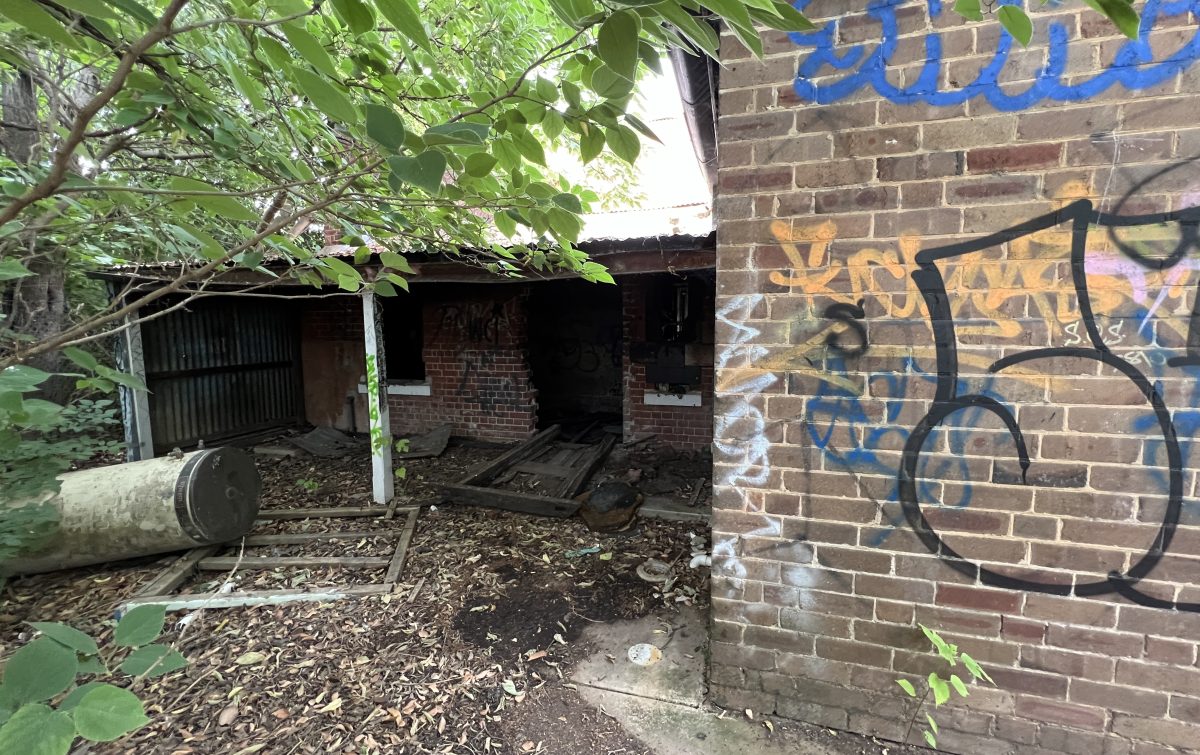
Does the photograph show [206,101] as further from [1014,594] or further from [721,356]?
[1014,594]

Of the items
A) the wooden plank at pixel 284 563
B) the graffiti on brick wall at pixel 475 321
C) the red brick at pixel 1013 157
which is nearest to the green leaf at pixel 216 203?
the red brick at pixel 1013 157

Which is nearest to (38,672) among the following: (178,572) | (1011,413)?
(1011,413)

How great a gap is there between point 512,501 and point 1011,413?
13.4ft

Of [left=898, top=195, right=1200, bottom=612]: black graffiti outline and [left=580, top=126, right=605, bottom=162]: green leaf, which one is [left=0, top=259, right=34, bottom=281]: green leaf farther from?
[left=898, top=195, right=1200, bottom=612]: black graffiti outline

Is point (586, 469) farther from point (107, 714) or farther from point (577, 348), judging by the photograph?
point (577, 348)

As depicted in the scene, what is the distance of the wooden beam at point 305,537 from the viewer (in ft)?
14.2

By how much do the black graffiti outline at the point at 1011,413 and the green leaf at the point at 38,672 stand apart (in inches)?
98.1

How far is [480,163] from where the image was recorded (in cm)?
111

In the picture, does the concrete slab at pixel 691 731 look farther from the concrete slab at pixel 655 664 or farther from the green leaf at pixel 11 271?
the green leaf at pixel 11 271

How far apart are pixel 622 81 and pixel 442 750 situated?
2.63 m

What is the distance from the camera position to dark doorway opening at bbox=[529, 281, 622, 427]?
10461mm

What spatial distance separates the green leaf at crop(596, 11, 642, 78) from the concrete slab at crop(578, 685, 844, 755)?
8.06 feet

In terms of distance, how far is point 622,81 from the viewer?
0.91 m

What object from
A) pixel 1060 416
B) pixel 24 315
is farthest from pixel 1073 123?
pixel 24 315
